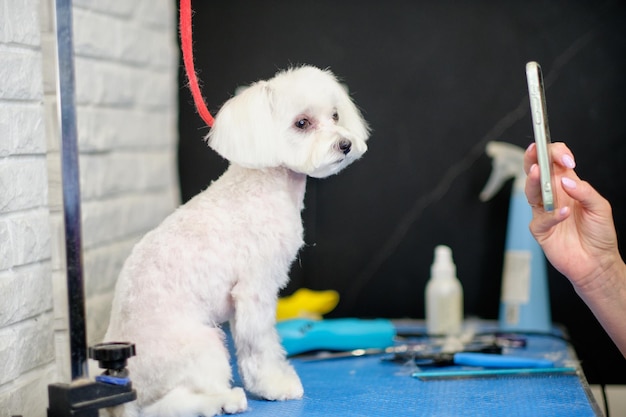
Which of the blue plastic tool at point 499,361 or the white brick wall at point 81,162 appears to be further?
the blue plastic tool at point 499,361

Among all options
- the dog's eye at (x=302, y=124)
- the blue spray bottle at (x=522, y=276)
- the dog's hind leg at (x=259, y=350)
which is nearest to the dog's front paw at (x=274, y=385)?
the dog's hind leg at (x=259, y=350)

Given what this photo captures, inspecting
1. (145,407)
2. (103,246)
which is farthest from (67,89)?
(103,246)

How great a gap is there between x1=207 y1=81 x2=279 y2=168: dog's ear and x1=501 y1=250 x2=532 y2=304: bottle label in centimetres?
64

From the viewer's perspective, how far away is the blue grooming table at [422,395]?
0.96 m

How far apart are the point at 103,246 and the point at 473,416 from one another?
73 cm

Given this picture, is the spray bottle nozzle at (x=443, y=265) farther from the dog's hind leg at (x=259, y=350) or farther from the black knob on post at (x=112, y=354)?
the black knob on post at (x=112, y=354)

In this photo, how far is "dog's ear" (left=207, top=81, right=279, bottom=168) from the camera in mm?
995

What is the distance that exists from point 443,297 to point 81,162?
663mm

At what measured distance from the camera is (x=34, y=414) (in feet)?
3.61

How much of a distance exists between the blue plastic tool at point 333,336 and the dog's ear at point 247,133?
387 mm

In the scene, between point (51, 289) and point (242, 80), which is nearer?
point (51, 289)

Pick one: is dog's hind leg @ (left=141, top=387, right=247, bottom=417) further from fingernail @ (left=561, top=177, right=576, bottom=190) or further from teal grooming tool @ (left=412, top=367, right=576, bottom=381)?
fingernail @ (left=561, top=177, right=576, bottom=190)

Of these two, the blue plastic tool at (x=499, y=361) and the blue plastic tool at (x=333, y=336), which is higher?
the blue plastic tool at (x=333, y=336)

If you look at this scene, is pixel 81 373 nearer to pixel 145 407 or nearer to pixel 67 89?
pixel 145 407
